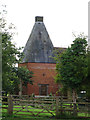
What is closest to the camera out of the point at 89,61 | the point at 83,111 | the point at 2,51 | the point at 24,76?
the point at 89,61

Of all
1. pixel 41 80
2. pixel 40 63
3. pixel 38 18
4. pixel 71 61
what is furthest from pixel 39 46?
pixel 71 61

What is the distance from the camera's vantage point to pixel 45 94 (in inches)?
1393

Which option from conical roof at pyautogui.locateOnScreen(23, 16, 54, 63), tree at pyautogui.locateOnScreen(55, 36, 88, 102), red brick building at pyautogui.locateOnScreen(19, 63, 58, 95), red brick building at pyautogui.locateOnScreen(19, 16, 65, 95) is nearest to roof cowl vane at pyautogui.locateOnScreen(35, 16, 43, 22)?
conical roof at pyautogui.locateOnScreen(23, 16, 54, 63)

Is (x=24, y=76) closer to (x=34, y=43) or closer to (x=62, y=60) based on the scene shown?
(x=34, y=43)

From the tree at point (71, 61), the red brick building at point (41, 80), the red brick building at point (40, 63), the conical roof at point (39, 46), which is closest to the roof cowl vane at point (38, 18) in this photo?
the conical roof at point (39, 46)

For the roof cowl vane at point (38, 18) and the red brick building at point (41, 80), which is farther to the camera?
the roof cowl vane at point (38, 18)

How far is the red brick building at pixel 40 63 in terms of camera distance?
35.0 meters

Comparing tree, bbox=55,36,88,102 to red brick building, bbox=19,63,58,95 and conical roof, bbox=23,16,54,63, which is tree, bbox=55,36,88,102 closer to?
red brick building, bbox=19,63,58,95

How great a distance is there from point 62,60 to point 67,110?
401 centimetres

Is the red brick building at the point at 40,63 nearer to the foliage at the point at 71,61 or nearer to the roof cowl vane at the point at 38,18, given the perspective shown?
the roof cowl vane at the point at 38,18

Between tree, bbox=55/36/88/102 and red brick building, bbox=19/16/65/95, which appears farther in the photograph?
red brick building, bbox=19/16/65/95

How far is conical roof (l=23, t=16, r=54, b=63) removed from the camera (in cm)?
3581

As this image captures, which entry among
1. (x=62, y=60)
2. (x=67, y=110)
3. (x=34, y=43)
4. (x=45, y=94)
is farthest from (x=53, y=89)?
(x=67, y=110)

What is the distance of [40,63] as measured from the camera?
116ft
